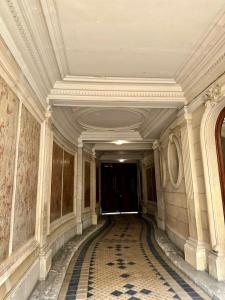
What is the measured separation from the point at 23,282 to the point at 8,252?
1.87 feet

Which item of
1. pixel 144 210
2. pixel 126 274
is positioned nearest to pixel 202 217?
pixel 126 274

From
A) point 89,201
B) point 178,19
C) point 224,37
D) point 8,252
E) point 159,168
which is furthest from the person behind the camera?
point 89,201

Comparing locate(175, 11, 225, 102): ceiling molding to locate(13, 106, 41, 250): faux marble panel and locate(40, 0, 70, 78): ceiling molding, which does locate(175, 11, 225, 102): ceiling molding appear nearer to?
locate(40, 0, 70, 78): ceiling molding

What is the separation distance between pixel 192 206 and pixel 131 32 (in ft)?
9.29

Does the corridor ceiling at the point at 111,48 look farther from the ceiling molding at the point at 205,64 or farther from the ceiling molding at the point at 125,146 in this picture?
the ceiling molding at the point at 125,146

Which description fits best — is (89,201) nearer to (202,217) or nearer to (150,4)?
(202,217)

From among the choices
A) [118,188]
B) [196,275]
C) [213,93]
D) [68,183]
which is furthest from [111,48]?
[118,188]

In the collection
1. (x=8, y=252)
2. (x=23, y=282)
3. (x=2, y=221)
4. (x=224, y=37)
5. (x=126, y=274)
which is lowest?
(x=126, y=274)

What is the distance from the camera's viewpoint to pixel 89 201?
293 inches

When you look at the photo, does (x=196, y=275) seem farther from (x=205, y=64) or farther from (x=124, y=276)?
(x=205, y=64)

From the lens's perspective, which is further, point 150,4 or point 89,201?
point 89,201

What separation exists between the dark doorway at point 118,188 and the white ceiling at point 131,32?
9010 mm

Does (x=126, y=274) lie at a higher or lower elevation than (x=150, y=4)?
lower

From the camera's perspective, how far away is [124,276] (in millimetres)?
3145
